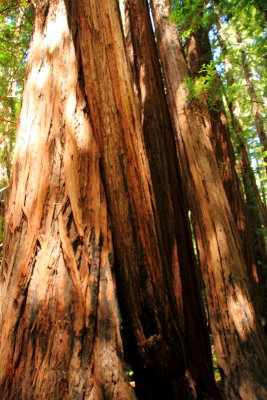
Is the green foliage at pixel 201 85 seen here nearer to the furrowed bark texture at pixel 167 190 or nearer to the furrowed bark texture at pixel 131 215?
the furrowed bark texture at pixel 167 190

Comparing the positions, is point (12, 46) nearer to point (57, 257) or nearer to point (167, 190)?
point (167, 190)

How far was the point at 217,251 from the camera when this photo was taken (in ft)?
11.5

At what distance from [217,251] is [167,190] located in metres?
0.94

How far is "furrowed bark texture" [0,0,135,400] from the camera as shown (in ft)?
6.30

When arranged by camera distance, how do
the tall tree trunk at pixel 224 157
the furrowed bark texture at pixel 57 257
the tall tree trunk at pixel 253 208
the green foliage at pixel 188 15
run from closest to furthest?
the furrowed bark texture at pixel 57 257 → the green foliage at pixel 188 15 → the tall tree trunk at pixel 224 157 → the tall tree trunk at pixel 253 208

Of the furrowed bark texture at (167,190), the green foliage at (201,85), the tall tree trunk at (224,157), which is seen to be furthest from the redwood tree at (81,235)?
the tall tree trunk at (224,157)

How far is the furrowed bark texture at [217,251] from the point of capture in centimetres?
300

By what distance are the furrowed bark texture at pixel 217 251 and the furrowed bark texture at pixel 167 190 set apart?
0.24 m

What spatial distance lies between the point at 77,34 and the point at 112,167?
1.40m

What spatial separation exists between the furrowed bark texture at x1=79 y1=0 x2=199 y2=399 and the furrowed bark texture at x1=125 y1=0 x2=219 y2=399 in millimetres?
383

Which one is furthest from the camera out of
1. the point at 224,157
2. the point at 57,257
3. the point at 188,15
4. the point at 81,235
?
the point at 224,157

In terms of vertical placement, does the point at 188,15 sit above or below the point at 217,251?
above

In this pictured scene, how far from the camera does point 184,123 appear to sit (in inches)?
162

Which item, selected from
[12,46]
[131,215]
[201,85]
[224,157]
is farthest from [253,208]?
[131,215]
